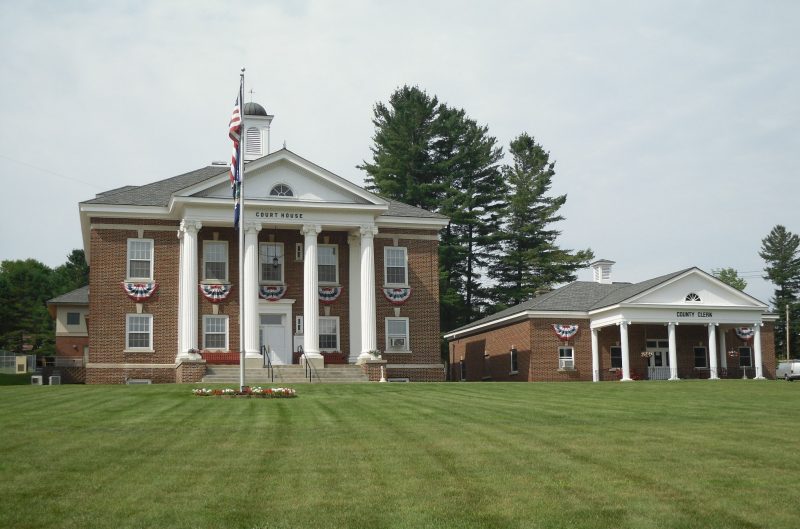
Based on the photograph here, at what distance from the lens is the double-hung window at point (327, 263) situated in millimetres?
42344

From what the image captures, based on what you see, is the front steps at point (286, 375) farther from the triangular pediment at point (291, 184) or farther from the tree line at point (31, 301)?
the tree line at point (31, 301)

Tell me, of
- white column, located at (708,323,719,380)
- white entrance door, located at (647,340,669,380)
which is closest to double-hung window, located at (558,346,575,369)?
white entrance door, located at (647,340,669,380)

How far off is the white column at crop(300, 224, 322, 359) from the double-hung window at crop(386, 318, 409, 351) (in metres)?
4.54

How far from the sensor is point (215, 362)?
3916 cm

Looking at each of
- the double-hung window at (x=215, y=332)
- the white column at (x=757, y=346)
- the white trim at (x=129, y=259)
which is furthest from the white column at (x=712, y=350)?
the white trim at (x=129, y=259)

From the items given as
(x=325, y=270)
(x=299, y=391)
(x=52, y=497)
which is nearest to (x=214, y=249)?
(x=325, y=270)

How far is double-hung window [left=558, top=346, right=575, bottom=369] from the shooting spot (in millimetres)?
46688

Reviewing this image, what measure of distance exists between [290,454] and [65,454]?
328 centimetres

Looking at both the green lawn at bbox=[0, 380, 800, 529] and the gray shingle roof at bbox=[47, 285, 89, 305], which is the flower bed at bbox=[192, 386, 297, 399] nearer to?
the green lawn at bbox=[0, 380, 800, 529]

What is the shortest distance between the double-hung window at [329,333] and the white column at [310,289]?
7.61 feet

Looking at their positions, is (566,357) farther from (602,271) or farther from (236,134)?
(236,134)

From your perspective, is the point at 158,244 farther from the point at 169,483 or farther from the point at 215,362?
the point at 169,483

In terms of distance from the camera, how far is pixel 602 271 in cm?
5384

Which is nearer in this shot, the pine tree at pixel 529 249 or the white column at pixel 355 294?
the white column at pixel 355 294
